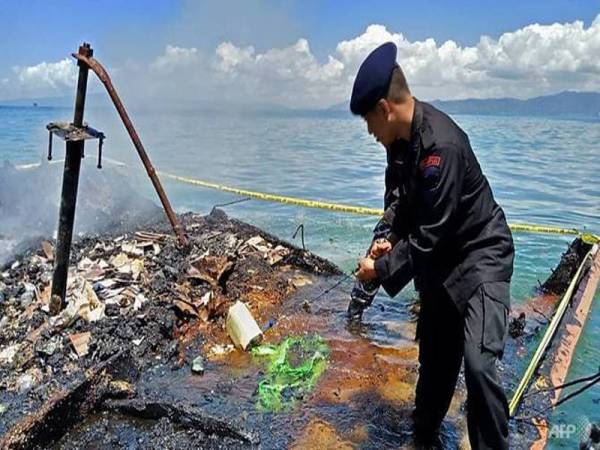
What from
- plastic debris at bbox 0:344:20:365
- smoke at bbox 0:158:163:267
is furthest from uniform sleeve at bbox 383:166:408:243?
smoke at bbox 0:158:163:267

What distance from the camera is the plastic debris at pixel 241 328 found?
5.31 m

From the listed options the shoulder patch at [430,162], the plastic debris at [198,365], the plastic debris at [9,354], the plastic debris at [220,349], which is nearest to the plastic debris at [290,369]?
the plastic debris at [220,349]

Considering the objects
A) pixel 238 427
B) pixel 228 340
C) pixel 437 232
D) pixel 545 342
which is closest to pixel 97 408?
pixel 238 427

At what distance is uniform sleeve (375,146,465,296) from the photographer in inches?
105

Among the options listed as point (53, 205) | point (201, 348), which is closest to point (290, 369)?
point (201, 348)

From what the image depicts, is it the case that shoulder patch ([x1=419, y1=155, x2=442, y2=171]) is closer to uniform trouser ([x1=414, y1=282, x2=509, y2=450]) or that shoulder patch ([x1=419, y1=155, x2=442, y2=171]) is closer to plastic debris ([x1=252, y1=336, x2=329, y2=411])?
uniform trouser ([x1=414, y1=282, x2=509, y2=450])

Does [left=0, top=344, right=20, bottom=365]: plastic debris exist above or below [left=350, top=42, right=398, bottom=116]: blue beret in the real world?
below

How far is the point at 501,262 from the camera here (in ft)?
9.74

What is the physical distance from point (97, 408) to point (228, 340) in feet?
5.40

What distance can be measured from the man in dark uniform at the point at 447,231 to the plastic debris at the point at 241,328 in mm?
2453

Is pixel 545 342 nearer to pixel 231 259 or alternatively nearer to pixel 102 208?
pixel 231 259

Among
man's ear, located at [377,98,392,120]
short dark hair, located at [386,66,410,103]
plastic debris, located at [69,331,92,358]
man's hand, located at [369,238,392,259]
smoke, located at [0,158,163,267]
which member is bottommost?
plastic debris, located at [69,331,92,358]

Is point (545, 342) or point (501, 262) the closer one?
point (501, 262)

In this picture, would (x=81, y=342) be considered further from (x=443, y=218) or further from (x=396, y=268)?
(x=443, y=218)
